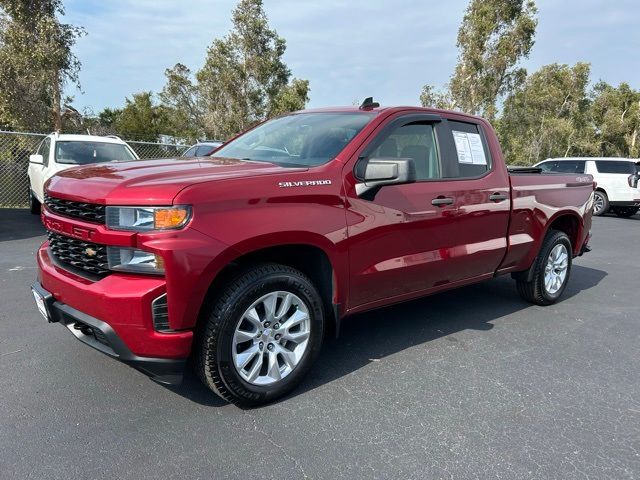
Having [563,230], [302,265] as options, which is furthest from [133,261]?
[563,230]

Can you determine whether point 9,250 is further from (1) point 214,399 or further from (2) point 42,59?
(2) point 42,59

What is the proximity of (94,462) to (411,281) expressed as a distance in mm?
2317

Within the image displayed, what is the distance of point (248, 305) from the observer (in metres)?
2.81

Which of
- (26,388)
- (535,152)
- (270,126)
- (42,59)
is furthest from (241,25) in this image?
(26,388)

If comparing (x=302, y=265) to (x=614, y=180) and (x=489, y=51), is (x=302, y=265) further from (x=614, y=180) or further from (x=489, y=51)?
(x=489, y=51)

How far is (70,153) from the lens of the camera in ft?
29.6

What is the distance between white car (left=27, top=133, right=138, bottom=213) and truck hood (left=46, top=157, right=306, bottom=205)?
20.5 feet

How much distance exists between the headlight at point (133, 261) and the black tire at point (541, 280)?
3873 millimetres

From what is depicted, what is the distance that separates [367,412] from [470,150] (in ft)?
7.99

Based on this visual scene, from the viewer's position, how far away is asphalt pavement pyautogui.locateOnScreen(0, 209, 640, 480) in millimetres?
2465

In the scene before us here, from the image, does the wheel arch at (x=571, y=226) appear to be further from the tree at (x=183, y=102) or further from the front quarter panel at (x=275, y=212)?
the tree at (x=183, y=102)

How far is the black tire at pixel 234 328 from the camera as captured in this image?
271 centimetres

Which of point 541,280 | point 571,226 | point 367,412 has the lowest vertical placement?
point 367,412

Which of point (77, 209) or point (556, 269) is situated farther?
point (556, 269)
